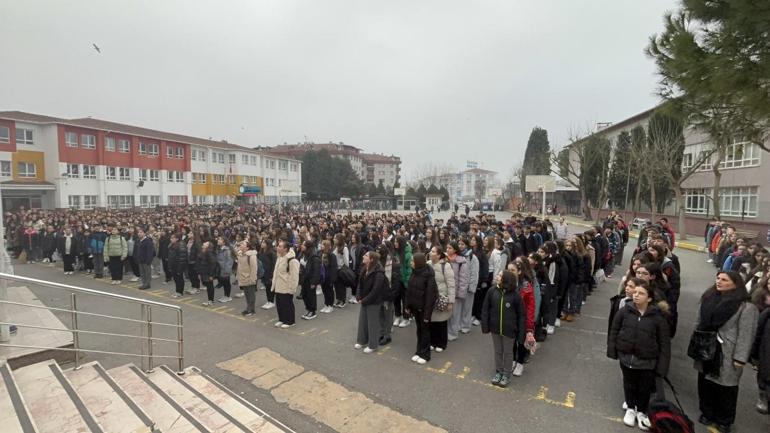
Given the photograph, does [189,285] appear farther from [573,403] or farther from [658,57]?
[658,57]

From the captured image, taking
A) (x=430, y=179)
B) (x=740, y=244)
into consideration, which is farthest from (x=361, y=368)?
(x=430, y=179)

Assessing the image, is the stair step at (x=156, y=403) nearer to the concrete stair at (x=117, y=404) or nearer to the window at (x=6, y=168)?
the concrete stair at (x=117, y=404)

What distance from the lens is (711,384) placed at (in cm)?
427

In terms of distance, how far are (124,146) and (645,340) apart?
150ft

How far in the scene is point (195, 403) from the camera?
4.55 metres

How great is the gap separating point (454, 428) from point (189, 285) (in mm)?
9863

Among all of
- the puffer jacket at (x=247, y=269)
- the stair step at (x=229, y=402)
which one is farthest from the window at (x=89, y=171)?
the stair step at (x=229, y=402)

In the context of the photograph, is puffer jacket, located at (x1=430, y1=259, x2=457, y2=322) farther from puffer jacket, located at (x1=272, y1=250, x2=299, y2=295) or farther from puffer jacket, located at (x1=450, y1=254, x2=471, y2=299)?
puffer jacket, located at (x1=272, y1=250, x2=299, y2=295)

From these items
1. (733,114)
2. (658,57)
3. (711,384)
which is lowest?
(711,384)

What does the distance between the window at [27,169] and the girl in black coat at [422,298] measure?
4044 cm

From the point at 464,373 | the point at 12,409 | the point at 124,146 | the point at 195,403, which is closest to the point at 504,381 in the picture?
the point at 464,373

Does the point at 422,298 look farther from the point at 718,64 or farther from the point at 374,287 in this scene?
the point at 718,64

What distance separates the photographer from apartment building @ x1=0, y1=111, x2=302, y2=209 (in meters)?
31.2

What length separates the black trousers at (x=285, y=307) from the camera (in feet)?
25.3
